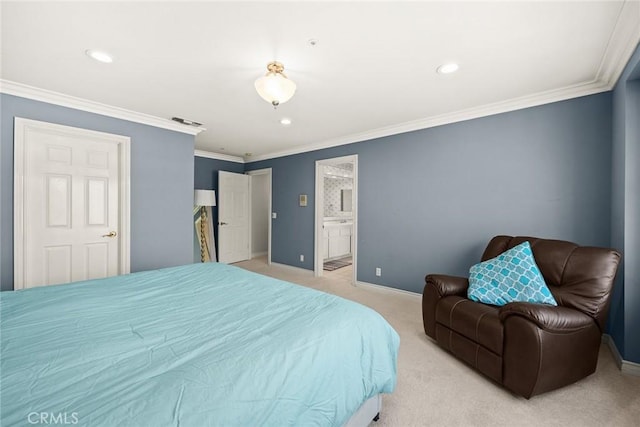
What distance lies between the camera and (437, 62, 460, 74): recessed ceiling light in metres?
2.21

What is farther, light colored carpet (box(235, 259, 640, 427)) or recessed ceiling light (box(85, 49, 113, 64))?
recessed ceiling light (box(85, 49, 113, 64))

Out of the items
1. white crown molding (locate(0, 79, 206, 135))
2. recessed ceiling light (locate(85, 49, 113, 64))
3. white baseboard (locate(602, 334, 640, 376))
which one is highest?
recessed ceiling light (locate(85, 49, 113, 64))

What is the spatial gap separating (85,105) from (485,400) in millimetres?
4683

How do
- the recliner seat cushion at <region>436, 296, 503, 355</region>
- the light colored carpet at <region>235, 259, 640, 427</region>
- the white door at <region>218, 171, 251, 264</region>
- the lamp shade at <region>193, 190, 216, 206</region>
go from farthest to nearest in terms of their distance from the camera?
the white door at <region>218, 171, 251, 264</region>
the lamp shade at <region>193, 190, 216, 206</region>
the recliner seat cushion at <region>436, 296, 503, 355</region>
the light colored carpet at <region>235, 259, 640, 427</region>

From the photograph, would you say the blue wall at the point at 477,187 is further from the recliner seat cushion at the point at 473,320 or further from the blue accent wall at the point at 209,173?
the blue accent wall at the point at 209,173

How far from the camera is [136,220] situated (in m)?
3.42

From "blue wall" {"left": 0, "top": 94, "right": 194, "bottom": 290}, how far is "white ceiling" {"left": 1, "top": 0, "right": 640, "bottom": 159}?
299 mm

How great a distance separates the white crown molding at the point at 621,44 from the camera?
1607 millimetres

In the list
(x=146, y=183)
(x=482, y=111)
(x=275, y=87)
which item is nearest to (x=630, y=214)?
(x=482, y=111)

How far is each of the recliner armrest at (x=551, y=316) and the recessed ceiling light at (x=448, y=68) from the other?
191 centimetres

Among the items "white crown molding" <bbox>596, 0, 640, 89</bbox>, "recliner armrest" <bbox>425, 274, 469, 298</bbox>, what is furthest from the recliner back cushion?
"white crown molding" <bbox>596, 0, 640, 89</bbox>

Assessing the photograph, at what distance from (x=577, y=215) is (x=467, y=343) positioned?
5.91 feet

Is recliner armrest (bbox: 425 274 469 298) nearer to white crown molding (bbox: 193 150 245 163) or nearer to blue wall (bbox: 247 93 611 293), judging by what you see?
blue wall (bbox: 247 93 611 293)

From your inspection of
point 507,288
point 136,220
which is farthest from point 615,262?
point 136,220
